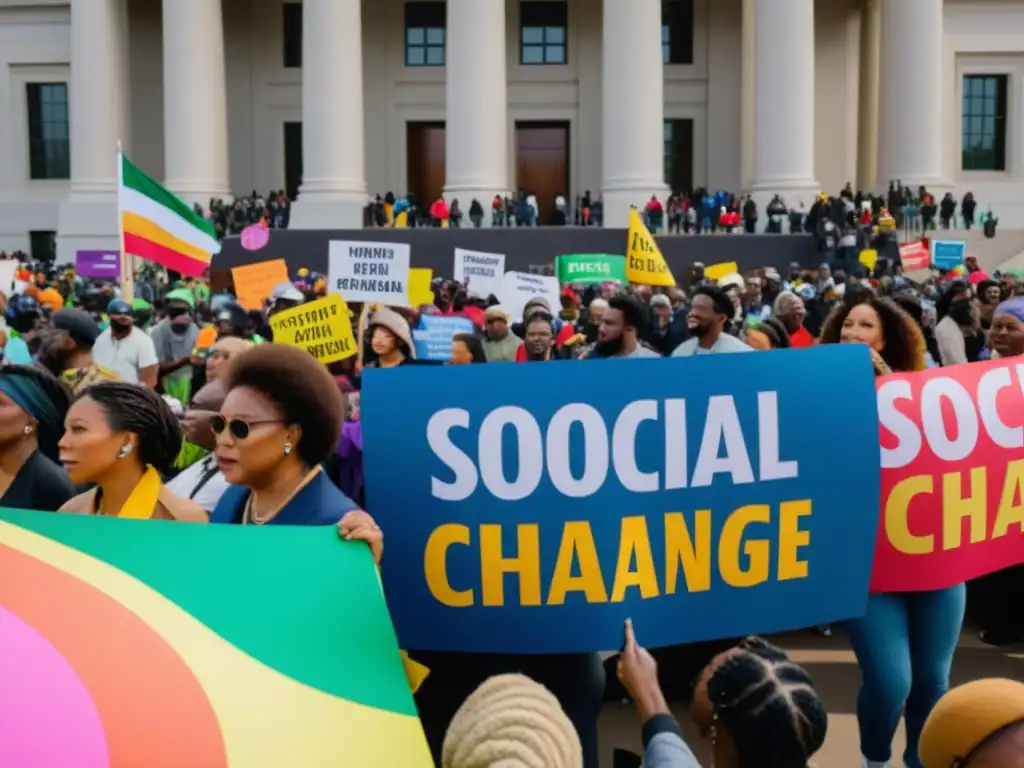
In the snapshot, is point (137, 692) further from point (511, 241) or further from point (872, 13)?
point (872, 13)

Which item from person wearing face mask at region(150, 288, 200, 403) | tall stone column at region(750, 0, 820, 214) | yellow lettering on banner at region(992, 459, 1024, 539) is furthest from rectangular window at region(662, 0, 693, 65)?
yellow lettering on banner at region(992, 459, 1024, 539)

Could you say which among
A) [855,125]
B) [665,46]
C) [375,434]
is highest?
[665,46]

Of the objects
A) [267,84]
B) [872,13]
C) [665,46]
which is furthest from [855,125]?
[267,84]

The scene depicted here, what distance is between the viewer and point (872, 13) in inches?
1651

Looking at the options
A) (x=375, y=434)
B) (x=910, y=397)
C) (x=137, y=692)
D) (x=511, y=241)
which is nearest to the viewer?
(x=137, y=692)

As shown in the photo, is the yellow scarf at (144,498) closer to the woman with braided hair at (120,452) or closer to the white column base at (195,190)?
the woman with braided hair at (120,452)

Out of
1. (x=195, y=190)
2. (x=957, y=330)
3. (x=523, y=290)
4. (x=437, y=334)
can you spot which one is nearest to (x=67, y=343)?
(x=437, y=334)

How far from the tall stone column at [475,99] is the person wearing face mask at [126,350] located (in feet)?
82.9

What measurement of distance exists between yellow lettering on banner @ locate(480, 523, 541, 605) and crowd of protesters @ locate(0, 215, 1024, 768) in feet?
0.95

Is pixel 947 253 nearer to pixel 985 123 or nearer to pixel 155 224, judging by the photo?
pixel 155 224

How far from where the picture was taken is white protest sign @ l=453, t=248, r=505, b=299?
15.9 m

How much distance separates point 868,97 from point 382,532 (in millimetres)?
42075

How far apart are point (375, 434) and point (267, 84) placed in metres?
41.6

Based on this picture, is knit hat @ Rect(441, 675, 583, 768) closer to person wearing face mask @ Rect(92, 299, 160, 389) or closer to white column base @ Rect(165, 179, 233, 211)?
person wearing face mask @ Rect(92, 299, 160, 389)
